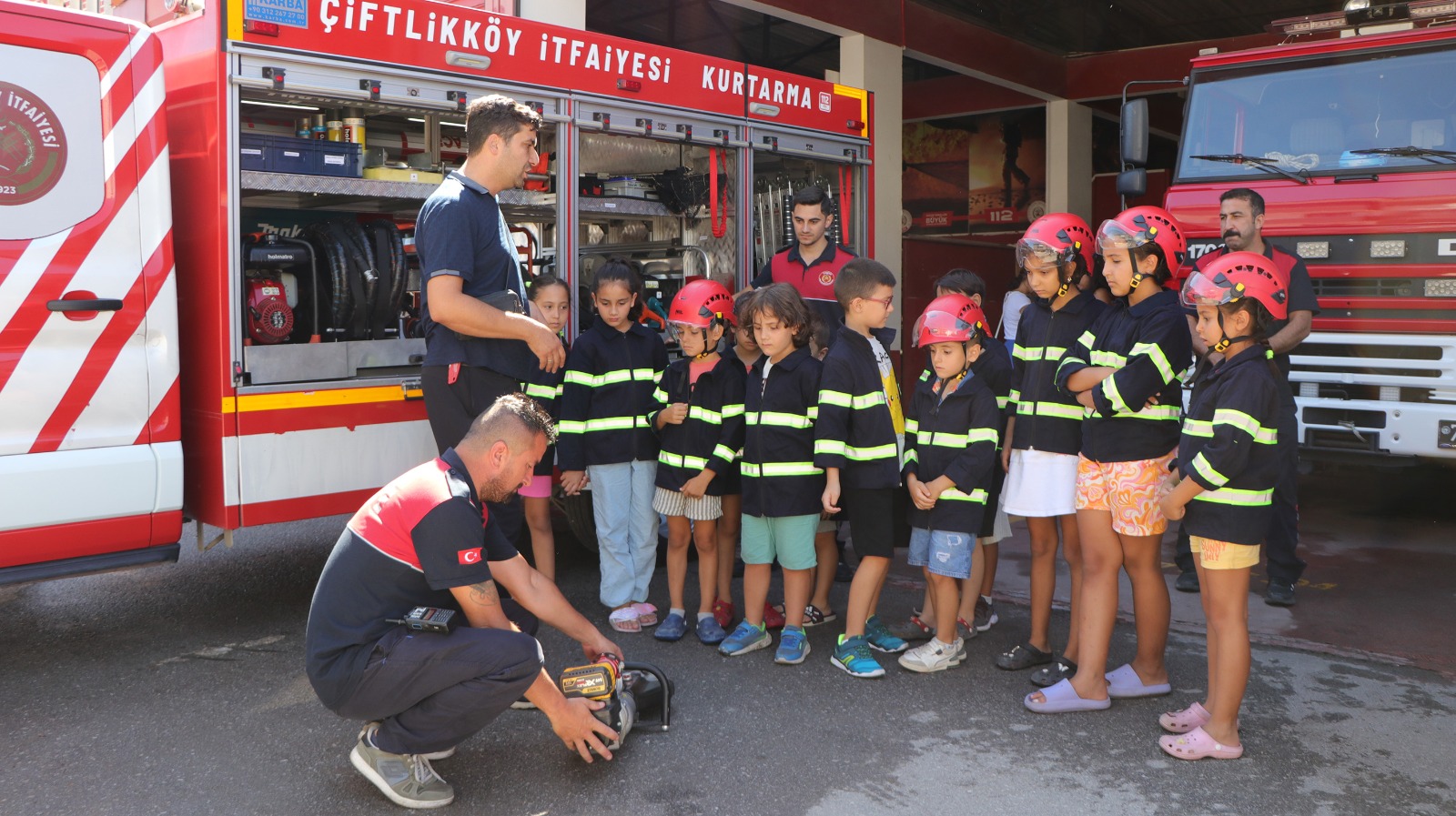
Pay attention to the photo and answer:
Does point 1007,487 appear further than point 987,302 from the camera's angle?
No

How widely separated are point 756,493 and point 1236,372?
1817mm

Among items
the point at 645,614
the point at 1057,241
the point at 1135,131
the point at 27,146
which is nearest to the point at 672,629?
the point at 645,614

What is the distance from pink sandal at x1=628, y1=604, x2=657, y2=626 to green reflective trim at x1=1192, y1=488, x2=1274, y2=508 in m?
2.41

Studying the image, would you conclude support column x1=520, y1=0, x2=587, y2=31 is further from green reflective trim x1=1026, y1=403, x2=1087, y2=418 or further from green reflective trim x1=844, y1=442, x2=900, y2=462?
green reflective trim x1=1026, y1=403, x2=1087, y2=418

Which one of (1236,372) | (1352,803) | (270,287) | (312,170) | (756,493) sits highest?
(312,170)

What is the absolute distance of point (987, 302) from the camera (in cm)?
1205

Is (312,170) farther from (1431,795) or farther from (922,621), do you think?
(1431,795)

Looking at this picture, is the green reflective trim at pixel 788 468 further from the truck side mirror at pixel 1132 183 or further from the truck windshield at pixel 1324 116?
the truck windshield at pixel 1324 116

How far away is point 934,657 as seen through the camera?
443cm

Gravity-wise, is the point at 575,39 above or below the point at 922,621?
above

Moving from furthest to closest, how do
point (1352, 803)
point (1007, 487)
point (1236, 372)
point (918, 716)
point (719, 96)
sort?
point (719, 96), point (1007, 487), point (918, 716), point (1236, 372), point (1352, 803)

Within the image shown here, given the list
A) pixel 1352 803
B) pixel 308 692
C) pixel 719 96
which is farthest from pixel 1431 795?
pixel 719 96

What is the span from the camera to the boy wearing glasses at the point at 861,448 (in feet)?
14.4

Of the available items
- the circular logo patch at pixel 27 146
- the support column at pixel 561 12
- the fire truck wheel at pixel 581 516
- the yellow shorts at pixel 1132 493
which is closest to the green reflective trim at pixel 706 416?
the fire truck wheel at pixel 581 516
